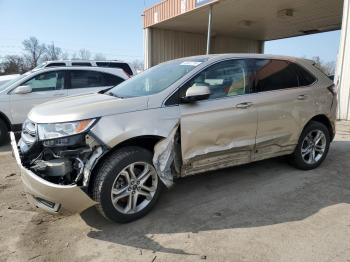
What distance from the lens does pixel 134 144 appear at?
3.46 m

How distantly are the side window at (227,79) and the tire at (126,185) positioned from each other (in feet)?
3.20

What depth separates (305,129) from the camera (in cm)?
482

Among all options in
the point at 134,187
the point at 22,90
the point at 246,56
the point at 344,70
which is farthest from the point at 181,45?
the point at 134,187

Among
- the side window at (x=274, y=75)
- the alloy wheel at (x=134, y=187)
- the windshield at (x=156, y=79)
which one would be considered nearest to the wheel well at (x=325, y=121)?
the side window at (x=274, y=75)

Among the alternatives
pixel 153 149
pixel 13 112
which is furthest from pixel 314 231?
pixel 13 112

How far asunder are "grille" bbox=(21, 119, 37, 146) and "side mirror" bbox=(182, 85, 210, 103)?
63.5 inches

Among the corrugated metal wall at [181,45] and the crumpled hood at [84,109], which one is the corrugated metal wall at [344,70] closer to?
the crumpled hood at [84,109]

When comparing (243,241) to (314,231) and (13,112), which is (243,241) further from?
(13,112)

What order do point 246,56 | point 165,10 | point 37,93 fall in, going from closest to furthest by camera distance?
point 246,56, point 37,93, point 165,10

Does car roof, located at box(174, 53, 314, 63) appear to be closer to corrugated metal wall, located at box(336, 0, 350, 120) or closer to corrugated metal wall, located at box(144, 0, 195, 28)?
corrugated metal wall, located at box(336, 0, 350, 120)

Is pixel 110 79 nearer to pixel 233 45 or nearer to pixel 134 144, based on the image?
pixel 134 144

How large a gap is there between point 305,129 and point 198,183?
5.90ft

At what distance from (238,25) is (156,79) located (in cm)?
1597

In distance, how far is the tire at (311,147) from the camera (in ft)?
15.9
